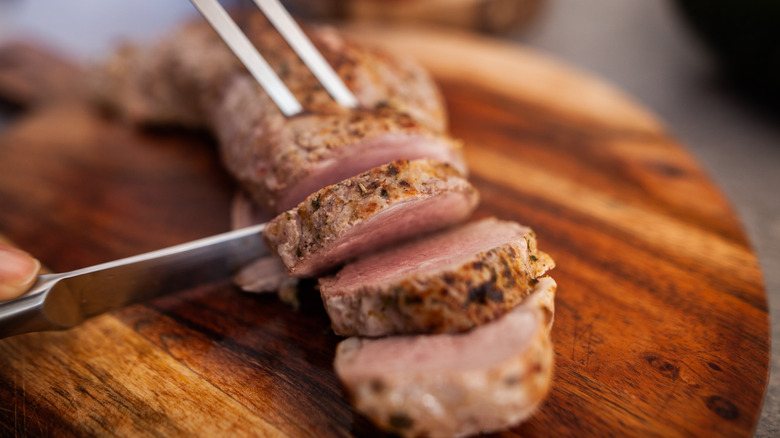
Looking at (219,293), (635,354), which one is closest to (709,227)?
(635,354)

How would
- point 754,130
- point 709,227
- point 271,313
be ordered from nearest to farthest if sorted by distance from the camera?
point 271,313 < point 709,227 < point 754,130

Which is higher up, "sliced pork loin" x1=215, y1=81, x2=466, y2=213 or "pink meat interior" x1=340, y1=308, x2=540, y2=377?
"sliced pork loin" x1=215, y1=81, x2=466, y2=213

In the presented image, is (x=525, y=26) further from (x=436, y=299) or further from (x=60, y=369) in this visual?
(x=60, y=369)

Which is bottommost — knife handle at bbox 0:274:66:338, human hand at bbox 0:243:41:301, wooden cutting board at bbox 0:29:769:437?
wooden cutting board at bbox 0:29:769:437

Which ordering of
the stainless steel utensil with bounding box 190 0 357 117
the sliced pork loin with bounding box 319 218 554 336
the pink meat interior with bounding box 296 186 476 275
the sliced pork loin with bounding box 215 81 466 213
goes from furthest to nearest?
the stainless steel utensil with bounding box 190 0 357 117
the sliced pork loin with bounding box 215 81 466 213
the pink meat interior with bounding box 296 186 476 275
the sliced pork loin with bounding box 319 218 554 336

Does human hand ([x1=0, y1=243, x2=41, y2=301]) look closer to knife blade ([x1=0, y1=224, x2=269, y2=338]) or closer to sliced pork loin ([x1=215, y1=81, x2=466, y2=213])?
knife blade ([x1=0, y1=224, x2=269, y2=338])

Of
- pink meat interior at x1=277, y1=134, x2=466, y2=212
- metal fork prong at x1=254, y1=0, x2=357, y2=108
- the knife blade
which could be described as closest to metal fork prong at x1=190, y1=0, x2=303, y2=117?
metal fork prong at x1=254, y1=0, x2=357, y2=108

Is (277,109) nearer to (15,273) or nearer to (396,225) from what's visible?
(396,225)

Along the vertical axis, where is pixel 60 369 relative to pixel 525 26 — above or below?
above
